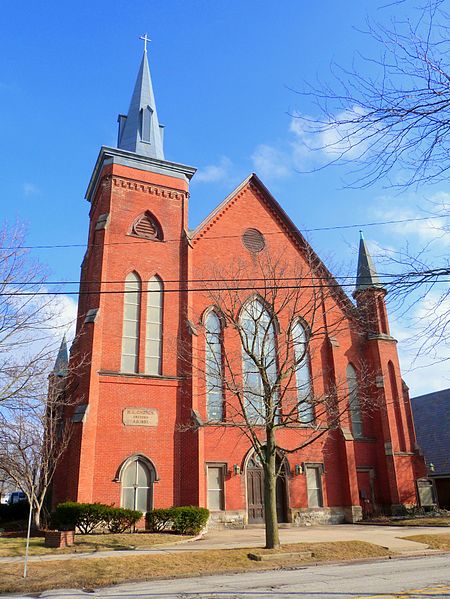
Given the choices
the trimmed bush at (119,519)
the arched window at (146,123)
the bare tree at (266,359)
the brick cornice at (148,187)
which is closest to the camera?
the trimmed bush at (119,519)

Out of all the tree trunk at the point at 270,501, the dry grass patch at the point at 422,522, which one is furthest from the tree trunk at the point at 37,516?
the dry grass patch at the point at 422,522

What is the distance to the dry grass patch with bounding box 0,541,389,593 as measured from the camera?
33.8 ft

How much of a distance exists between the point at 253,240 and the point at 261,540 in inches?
572

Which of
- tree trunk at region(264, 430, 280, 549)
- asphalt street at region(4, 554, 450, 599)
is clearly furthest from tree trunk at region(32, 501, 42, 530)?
asphalt street at region(4, 554, 450, 599)

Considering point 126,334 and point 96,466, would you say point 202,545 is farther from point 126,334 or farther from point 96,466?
point 126,334

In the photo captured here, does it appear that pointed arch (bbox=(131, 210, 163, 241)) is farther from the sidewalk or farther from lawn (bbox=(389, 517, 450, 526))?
lawn (bbox=(389, 517, 450, 526))

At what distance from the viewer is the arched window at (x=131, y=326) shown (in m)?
21.3

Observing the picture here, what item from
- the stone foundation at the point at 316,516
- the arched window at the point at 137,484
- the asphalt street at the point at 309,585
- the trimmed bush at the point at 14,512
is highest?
the arched window at the point at 137,484

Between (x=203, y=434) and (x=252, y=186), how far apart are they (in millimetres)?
13519

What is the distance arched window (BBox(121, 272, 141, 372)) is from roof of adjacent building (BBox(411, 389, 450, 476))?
20.2m

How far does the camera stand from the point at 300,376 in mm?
25062

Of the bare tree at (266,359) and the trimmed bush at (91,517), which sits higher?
the bare tree at (266,359)

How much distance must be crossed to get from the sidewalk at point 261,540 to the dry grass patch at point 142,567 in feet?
2.62

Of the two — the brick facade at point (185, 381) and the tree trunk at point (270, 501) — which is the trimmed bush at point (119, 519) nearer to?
the brick facade at point (185, 381)
